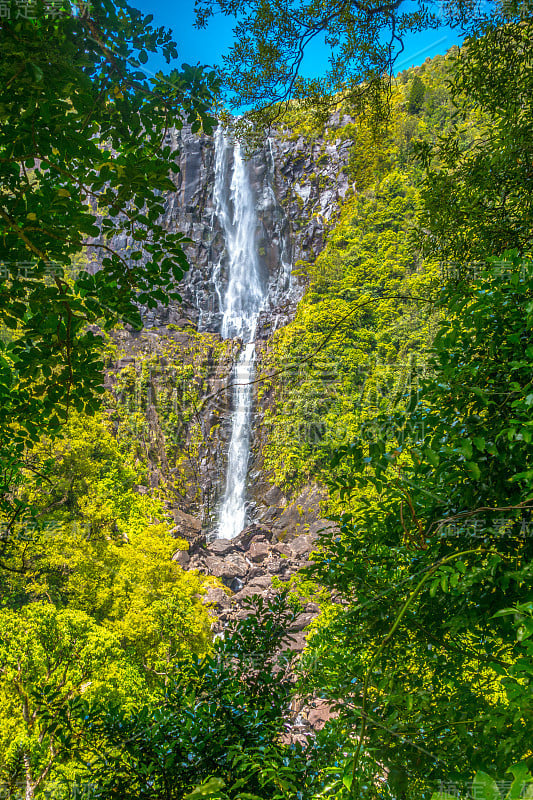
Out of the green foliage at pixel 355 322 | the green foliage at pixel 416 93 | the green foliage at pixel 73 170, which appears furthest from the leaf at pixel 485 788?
the green foliage at pixel 416 93

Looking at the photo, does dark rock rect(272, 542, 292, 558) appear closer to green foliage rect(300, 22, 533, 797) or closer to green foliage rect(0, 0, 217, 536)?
green foliage rect(300, 22, 533, 797)

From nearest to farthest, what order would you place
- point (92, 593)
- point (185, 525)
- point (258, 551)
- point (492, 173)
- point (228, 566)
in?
point (492, 173) → point (92, 593) → point (228, 566) → point (258, 551) → point (185, 525)

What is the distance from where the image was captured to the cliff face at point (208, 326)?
56.1ft

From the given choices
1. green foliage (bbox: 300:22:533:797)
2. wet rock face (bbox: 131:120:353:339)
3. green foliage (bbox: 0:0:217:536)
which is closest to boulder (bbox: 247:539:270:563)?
wet rock face (bbox: 131:120:353:339)

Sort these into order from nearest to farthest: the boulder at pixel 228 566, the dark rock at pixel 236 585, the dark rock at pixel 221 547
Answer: the dark rock at pixel 236 585 < the boulder at pixel 228 566 < the dark rock at pixel 221 547

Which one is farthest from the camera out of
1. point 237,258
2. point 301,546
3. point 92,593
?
point 237,258

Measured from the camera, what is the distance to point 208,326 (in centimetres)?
1875

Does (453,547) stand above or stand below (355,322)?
below

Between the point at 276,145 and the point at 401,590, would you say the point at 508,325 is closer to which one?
the point at 401,590

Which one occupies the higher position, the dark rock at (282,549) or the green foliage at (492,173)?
the green foliage at (492,173)

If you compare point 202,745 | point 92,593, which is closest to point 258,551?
point 92,593

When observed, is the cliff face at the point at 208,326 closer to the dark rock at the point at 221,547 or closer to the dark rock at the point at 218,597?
the dark rock at the point at 221,547

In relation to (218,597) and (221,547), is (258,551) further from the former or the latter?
(218,597)

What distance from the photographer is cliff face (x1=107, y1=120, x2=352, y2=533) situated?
17094mm
